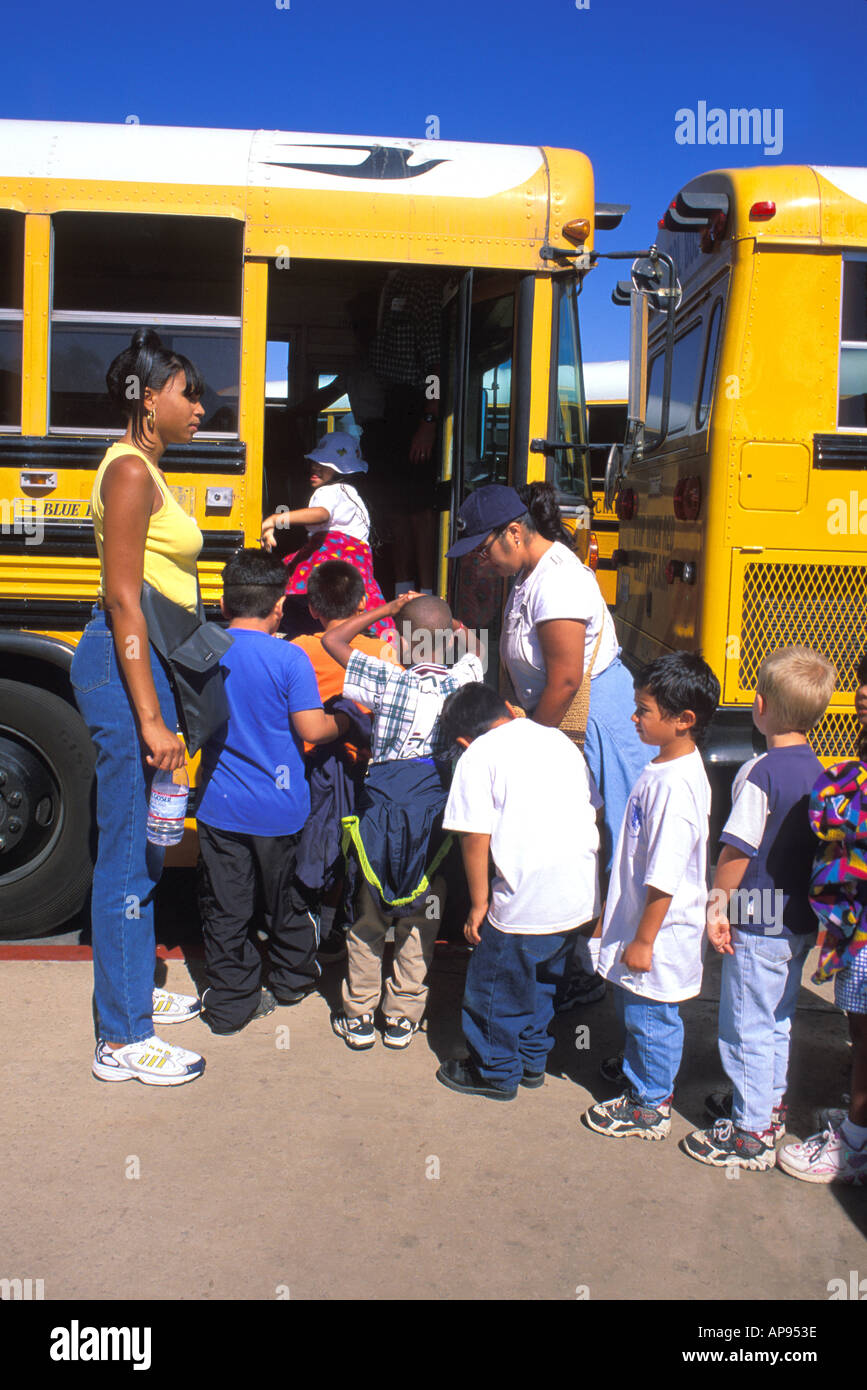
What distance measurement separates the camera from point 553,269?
3.89 metres

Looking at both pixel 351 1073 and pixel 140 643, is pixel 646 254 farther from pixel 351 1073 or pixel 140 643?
pixel 351 1073

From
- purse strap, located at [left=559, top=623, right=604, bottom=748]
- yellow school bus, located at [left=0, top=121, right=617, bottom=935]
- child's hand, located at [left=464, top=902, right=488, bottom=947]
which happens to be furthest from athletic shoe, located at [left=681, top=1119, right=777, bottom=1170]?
yellow school bus, located at [left=0, top=121, right=617, bottom=935]

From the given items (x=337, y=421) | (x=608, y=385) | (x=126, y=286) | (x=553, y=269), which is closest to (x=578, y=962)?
(x=553, y=269)

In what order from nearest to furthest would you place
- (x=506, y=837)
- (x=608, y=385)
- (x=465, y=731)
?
(x=506, y=837), (x=465, y=731), (x=608, y=385)

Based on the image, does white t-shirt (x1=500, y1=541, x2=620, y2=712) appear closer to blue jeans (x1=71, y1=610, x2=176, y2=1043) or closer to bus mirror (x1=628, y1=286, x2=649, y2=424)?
blue jeans (x1=71, y1=610, x2=176, y2=1043)

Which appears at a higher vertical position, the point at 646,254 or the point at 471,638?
the point at 646,254

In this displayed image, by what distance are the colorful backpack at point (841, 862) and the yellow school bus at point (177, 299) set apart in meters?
1.76

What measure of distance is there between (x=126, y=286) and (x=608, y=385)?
24.8 feet

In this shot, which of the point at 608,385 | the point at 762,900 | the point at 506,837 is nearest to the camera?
the point at 762,900

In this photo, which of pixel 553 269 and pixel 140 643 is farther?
pixel 553 269

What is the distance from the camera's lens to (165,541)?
2.97 metres

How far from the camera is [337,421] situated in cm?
582
